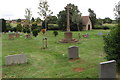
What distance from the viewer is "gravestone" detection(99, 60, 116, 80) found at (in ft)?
17.0

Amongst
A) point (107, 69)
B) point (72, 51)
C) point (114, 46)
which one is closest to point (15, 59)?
point (72, 51)

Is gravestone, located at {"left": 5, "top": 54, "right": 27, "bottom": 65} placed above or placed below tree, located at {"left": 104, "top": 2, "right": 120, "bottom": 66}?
below

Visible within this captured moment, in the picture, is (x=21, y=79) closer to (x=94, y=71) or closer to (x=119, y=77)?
(x=94, y=71)

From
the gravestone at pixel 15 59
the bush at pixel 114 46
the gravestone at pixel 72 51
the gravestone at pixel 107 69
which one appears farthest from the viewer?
the gravestone at pixel 72 51

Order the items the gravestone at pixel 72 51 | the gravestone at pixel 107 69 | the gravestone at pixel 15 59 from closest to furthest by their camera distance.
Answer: the gravestone at pixel 107 69
the gravestone at pixel 15 59
the gravestone at pixel 72 51

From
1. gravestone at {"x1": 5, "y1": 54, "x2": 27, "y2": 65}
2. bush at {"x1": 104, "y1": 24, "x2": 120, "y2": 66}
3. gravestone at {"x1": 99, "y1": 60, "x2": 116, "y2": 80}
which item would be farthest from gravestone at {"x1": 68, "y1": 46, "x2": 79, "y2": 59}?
gravestone at {"x1": 99, "y1": 60, "x2": 116, "y2": 80}

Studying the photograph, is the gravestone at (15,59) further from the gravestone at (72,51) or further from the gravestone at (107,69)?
the gravestone at (107,69)

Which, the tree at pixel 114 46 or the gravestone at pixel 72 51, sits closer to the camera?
the tree at pixel 114 46

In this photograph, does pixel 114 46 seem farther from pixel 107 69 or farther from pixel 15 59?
pixel 15 59

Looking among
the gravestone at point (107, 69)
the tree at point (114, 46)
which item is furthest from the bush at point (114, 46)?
the gravestone at point (107, 69)

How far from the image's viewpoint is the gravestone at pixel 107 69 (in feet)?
17.0

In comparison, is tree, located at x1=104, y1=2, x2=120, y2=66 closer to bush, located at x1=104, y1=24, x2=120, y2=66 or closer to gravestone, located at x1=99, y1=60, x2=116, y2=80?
bush, located at x1=104, y1=24, x2=120, y2=66

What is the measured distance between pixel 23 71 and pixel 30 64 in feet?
3.92

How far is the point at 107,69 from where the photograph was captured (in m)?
5.29
